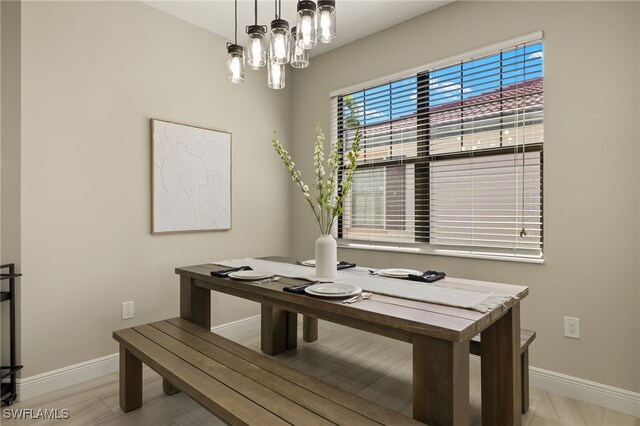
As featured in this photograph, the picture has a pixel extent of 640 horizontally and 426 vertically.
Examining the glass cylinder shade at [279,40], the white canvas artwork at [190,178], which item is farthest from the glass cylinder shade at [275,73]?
the white canvas artwork at [190,178]

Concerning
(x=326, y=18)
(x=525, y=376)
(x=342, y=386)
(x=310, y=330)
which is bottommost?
(x=342, y=386)

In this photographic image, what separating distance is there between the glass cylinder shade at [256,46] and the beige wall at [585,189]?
1.72m

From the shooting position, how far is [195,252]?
3148 millimetres

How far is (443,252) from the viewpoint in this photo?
2828mm

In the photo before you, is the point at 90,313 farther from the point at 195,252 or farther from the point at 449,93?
the point at 449,93

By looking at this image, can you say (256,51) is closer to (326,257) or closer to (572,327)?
(326,257)

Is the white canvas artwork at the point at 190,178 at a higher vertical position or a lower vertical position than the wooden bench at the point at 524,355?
higher

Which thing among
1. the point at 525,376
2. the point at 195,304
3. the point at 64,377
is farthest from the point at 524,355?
the point at 64,377

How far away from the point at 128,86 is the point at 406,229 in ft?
8.12

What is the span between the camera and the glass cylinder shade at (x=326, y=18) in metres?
1.59

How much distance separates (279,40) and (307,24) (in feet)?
0.57

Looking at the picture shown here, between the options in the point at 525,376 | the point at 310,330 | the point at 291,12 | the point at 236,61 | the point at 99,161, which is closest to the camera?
the point at 236,61

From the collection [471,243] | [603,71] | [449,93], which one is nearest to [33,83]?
[449,93]

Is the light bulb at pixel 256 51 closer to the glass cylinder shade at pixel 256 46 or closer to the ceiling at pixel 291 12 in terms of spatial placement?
the glass cylinder shade at pixel 256 46
